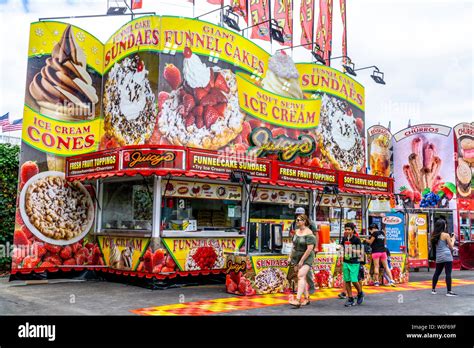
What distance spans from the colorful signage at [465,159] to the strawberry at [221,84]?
1679cm

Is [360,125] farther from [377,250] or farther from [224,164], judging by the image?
[224,164]

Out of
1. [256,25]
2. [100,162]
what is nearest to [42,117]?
[100,162]

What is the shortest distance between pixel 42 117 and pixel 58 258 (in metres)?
3.87

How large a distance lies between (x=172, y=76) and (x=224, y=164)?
113 inches

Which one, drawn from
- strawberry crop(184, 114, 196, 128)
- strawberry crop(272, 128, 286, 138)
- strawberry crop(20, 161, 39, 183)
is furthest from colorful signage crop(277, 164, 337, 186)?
strawberry crop(20, 161, 39, 183)

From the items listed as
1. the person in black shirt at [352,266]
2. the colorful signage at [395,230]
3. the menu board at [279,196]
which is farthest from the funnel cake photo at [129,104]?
the colorful signage at [395,230]

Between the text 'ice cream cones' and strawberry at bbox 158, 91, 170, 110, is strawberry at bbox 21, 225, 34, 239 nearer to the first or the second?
strawberry at bbox 158, 91, 170, 110

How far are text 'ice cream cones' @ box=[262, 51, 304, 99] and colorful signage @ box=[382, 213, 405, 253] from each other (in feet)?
17.9

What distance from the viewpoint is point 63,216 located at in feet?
44.3

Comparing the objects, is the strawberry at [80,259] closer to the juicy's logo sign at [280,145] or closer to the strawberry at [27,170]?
the strawberry at [27,170]

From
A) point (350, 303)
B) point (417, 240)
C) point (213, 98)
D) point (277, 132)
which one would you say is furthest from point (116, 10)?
point (417, 240)

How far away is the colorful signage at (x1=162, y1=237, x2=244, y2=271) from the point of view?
40.6 feet

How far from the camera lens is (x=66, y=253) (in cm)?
1348

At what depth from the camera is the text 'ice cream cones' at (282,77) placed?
16203 millimetres
